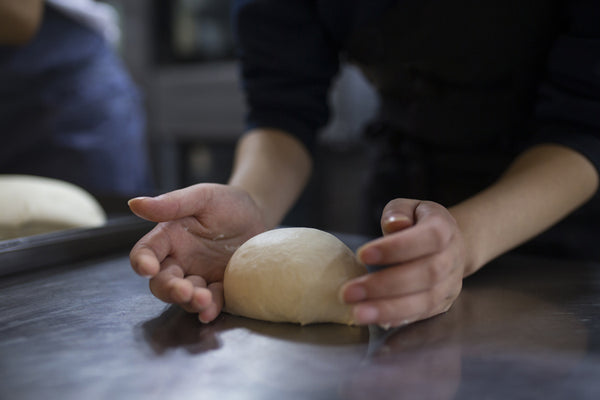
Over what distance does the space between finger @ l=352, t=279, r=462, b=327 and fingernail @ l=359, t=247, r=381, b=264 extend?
0.05 metres

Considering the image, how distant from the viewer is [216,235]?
0.80 metres

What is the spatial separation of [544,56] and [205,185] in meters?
0.77

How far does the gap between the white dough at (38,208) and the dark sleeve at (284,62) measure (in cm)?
46

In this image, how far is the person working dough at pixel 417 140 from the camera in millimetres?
620

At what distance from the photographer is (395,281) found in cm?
57

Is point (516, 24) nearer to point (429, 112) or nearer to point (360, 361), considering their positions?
point (429, 112)

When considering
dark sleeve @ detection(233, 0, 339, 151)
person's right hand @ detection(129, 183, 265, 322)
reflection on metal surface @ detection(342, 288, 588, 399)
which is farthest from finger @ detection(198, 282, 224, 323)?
dark sleeve @ detection(233, 0, 339, 151)

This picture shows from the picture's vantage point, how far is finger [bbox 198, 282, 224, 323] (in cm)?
66

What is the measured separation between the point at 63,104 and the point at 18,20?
1.15 ft

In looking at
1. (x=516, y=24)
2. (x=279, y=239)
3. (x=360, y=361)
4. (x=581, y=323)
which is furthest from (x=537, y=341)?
(x=516, y=24)

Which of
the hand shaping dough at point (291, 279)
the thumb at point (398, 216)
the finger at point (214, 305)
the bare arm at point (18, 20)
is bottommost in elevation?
the finger at point (214, 305)

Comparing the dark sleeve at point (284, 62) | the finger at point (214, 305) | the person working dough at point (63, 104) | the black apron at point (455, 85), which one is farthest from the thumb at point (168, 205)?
the person working dough at point (63, 104)

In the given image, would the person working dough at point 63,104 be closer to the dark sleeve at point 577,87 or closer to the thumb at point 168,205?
the thumb at point 168,205

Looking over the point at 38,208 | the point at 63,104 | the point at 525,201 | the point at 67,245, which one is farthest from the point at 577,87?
the point at 63,104
